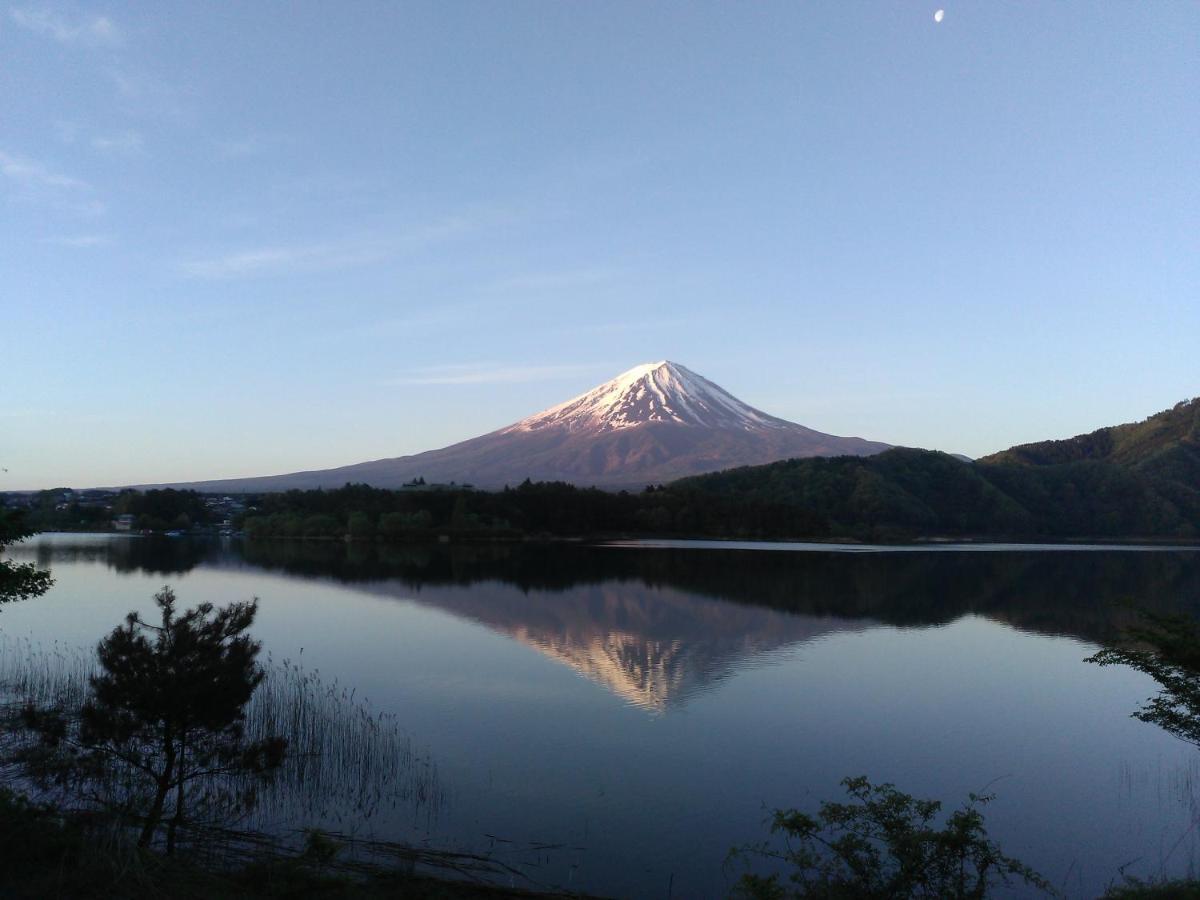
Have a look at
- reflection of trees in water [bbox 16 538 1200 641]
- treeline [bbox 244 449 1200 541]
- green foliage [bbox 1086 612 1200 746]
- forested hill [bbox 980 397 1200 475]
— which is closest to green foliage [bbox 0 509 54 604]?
green foliage [bbox 1086 612 1200 746]

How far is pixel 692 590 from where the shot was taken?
87.2ft

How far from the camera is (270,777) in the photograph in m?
7.87

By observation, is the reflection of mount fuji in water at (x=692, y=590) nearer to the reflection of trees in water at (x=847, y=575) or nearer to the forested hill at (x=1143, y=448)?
the reflection of trees in water at (x=847, y=575)

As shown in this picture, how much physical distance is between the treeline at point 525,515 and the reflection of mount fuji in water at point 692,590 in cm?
734

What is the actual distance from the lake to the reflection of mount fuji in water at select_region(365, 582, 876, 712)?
0.32 feet

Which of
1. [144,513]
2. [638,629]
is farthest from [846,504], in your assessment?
[144,513]

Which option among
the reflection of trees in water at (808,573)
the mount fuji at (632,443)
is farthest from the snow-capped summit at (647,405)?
the reflection of trees in water at (808,573)

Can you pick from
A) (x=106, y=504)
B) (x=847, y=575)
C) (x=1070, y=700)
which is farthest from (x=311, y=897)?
(x=106, y=504)

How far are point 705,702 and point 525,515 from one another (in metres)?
46.5

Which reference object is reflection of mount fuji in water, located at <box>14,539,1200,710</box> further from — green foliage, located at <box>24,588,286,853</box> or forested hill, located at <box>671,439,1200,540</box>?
forested hill, located at <box>671,439,1200,540</box>

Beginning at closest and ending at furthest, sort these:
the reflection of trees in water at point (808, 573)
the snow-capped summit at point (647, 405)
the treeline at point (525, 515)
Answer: the reflection of trees in water at point (808, 573) → the treeline at point (525, 515) → the snow-capped summit at point (647, 405)

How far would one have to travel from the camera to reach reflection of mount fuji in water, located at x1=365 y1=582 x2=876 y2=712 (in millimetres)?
13828

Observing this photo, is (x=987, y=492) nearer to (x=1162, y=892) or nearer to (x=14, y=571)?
(x=1162, y=892)

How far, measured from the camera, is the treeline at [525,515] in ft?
181
